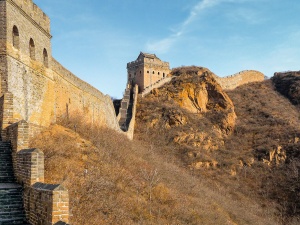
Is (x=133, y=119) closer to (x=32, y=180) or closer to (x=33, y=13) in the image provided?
(x=33, y=13)

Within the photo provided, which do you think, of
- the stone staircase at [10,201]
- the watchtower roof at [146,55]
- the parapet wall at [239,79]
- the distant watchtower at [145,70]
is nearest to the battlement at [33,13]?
the stone staircase at [10,201]

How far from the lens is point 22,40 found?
38.9 feet

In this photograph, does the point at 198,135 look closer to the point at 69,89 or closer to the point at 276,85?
the point at 69,89

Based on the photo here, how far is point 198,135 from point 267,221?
11.4 meters

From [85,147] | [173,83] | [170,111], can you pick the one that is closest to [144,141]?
[170,111]

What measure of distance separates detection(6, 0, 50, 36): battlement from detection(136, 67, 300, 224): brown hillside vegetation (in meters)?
15.9

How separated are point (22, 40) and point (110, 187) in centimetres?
630

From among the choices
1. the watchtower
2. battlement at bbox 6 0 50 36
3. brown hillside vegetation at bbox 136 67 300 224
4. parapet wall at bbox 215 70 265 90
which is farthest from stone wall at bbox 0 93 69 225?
parapet wall at bbox 215 70 265 90

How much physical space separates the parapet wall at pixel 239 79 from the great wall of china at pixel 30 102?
2533 cm

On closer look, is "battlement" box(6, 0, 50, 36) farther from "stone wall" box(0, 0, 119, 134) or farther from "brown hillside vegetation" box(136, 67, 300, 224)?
"brown hillside vegetation" box(136, 67, 300, 224)

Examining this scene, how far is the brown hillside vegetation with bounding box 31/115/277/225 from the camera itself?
8844 mm

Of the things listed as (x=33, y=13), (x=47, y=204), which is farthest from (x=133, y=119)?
(x=47, y=204)

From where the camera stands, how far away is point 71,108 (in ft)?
58.8

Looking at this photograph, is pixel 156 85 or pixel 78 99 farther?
pixel 156 85
